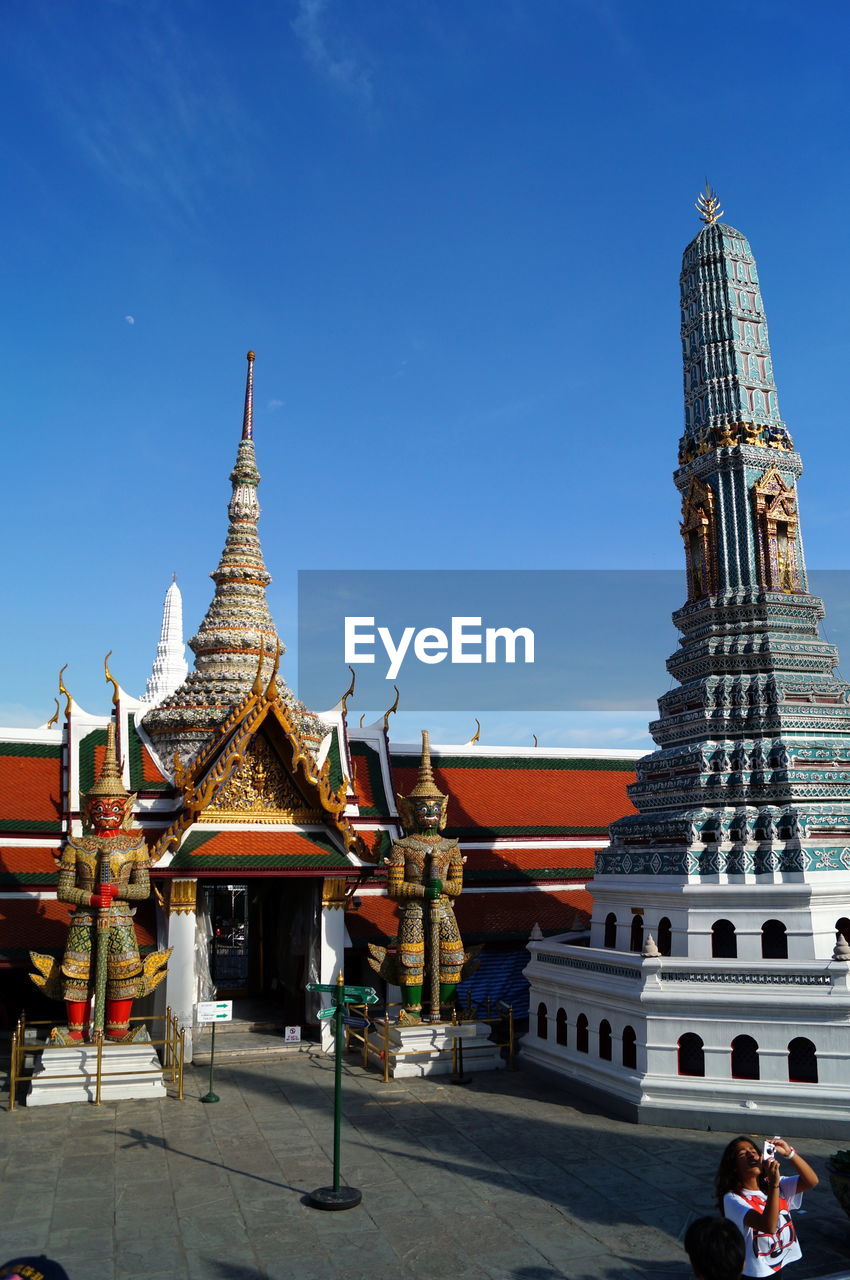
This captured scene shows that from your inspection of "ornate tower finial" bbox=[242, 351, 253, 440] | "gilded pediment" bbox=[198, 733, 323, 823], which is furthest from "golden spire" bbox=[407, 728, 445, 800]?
"ornate tower finial" bbox=[242, 351, 253, 440]

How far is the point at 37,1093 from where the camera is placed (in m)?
14.4

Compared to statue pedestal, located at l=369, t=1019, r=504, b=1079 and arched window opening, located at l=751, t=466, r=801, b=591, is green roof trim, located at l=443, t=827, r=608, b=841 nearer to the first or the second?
statue pedestal, located at l=369, t=1019, r=504, b=1079

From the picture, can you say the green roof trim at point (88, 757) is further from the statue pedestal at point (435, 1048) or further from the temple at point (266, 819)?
the statue pedestal at point (435, 1048)

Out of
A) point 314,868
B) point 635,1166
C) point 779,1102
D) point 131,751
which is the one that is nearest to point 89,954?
point 314,868

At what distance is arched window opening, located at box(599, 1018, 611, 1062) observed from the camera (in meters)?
14.5

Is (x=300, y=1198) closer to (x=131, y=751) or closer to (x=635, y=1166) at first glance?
(x=635, y=1166)

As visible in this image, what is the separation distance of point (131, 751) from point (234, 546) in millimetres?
5927

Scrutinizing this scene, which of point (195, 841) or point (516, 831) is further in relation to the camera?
point (516, 831)

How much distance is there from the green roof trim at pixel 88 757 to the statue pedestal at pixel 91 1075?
6.00 meters

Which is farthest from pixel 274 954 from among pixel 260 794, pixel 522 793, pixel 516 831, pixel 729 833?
pixel 729 833

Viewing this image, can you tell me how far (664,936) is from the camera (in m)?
14.9

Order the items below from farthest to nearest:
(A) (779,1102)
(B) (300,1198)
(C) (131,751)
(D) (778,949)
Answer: (C) (131,751)
(D) (778,949)
(A) (779,1102)
(B) (300,1198)

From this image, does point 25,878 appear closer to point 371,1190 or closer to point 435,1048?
point 435,1048

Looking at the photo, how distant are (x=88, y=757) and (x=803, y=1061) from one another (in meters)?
14.5
